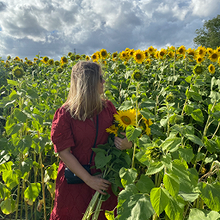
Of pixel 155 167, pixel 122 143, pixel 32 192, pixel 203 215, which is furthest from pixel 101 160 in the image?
pixel 32 192

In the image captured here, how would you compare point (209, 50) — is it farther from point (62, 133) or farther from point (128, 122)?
point (62, 133)

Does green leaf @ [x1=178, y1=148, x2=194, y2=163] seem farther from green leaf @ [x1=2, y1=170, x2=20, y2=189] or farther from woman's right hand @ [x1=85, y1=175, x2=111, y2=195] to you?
green leaf @ [x1=2, y1=170, x2=20, y2=189]

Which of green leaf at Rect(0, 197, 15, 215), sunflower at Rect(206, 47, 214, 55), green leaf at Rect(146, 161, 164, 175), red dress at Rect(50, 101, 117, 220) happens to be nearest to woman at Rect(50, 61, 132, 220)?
red dress at Rect(50, 101, 117, 220)

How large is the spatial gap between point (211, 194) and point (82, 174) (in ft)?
2.60

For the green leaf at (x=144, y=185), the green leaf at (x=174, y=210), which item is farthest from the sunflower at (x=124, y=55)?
the green leaf at (x=174, y=210)

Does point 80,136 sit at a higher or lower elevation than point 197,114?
lower

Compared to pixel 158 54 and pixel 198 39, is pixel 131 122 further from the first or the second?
pixel 198 39

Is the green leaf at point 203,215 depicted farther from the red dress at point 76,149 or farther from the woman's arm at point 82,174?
the red dress at point 76,149

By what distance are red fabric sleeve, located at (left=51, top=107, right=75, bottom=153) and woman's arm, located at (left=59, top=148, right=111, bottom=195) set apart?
0.16ft

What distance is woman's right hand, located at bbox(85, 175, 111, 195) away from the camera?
138 centimetres

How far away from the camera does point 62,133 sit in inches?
56.7

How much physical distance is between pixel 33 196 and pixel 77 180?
397 mm

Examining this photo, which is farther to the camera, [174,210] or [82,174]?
[82,174]

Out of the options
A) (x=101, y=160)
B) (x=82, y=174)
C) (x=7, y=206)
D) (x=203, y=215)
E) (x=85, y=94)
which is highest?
(x=85, y=94)
